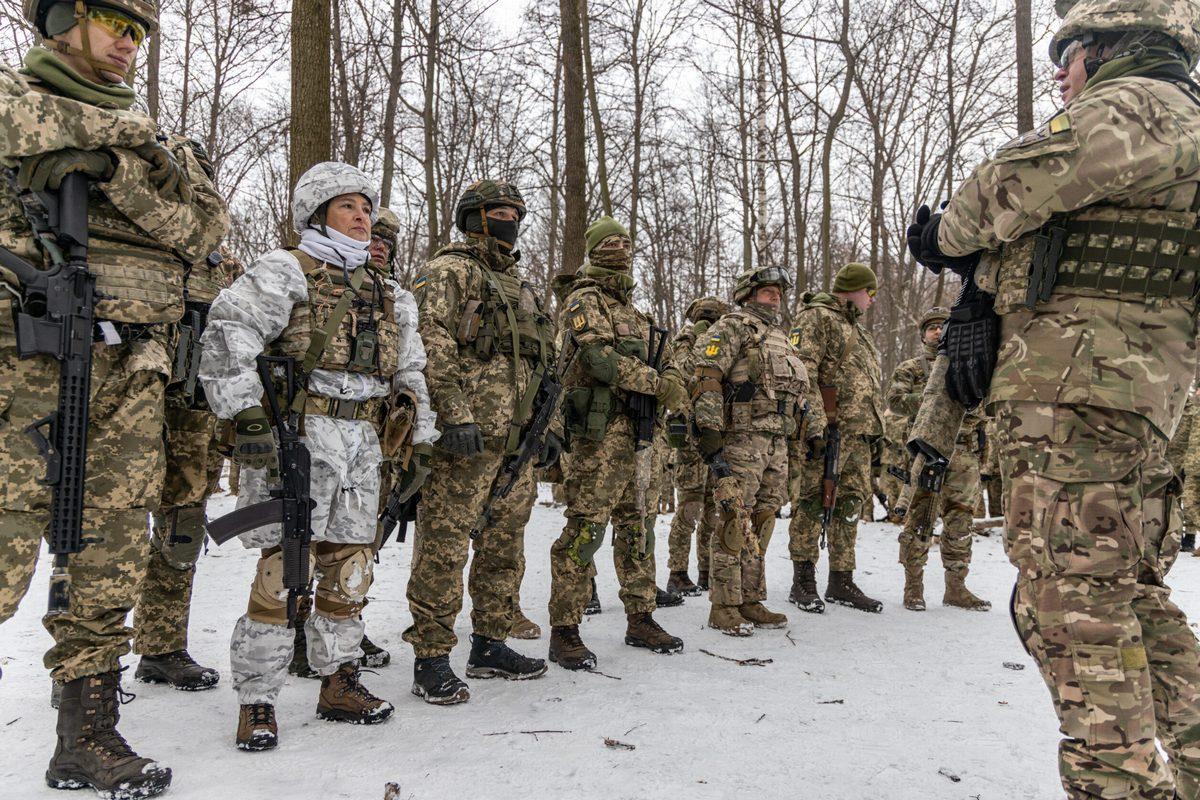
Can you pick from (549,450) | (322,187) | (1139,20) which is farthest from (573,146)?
(1139,20)

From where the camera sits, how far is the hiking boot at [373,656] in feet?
13.9

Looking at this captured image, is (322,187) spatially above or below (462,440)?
above

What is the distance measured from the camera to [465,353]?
13.3ft

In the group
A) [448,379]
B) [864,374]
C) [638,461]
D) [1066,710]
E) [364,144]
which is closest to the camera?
[1066,710]

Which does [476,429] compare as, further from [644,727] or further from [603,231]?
[603,231]

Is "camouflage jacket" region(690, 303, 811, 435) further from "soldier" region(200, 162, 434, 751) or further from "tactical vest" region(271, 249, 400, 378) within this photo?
"tactical vest" region(271, 249, 400, 378)

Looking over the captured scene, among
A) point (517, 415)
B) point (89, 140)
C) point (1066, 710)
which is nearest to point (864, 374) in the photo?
point (517, 415)

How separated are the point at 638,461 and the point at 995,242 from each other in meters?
2.74

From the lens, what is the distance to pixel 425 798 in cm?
264

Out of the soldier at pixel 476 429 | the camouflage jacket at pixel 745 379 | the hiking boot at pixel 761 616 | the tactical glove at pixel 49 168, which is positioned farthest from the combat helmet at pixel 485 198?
the hiking boot at pixel 761 616

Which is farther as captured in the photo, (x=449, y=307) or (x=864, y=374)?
(x=864, y=374)

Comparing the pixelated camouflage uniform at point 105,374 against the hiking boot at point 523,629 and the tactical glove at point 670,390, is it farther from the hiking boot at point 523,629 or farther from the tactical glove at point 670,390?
the tactical glove at point 670,390

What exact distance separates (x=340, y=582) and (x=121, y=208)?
1.72 metres

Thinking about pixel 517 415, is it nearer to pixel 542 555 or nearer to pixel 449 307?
pixel 449 307
